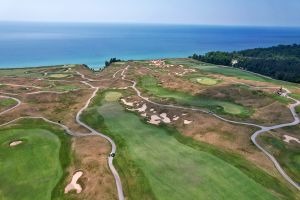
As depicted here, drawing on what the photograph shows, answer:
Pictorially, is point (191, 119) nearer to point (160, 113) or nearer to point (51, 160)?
point (160, 113)

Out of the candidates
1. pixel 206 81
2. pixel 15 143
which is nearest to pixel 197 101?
pixel 206 81

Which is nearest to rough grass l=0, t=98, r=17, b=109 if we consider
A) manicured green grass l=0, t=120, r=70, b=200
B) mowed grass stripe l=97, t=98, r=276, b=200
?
manicured green grass l=0, t=120, r=70, b=200

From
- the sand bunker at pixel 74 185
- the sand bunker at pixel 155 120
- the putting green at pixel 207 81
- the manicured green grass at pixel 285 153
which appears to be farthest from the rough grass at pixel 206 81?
the sand bunker at pixel 74 185

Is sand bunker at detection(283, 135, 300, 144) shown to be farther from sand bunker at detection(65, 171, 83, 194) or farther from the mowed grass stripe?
sand bunker at detection(65, 171, 83, 194)

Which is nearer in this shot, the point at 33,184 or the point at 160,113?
the point at 33,184

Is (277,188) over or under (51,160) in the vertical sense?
over

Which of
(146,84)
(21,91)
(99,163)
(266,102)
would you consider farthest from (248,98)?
(21,91)
